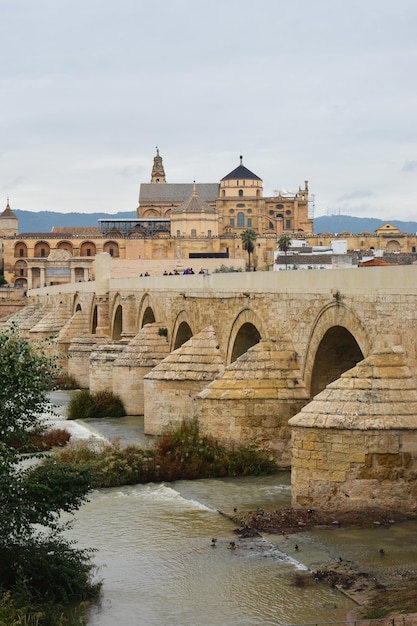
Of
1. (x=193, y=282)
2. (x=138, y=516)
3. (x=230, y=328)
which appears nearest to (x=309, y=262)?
(x=193, y=282)

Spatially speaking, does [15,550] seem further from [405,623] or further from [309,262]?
[309,262]

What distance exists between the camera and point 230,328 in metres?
21.3

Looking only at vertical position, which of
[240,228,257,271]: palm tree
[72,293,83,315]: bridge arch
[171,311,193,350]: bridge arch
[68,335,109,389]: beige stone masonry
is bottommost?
[68,335,109,389]: beige stone masonry

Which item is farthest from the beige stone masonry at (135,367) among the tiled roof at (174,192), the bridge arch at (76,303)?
the tiled roof at (174,192)

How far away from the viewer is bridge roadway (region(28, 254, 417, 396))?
13961 millimetres

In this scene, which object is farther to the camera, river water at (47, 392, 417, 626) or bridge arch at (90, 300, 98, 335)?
bridge arch at (90, 300, 98, 335)

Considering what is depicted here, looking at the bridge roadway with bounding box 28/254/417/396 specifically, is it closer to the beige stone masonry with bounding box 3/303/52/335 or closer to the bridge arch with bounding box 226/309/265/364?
the bridge arch with bounding box 226/309/265/364

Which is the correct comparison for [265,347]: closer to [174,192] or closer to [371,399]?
[371,399]

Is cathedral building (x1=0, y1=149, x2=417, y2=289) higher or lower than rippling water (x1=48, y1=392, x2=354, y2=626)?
higher

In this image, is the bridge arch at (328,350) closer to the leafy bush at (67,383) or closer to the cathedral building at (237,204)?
the leafy bush at (67,383)

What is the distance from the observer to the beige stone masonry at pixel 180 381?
20.7m

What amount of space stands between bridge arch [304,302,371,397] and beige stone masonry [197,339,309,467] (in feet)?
0.95

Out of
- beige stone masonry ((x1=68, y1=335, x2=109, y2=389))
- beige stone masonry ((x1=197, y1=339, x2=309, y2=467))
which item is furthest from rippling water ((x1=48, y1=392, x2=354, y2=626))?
beige stone masonry ((x1=68, y1=335, x2=109, y2=389))

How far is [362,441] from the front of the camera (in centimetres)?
1304
